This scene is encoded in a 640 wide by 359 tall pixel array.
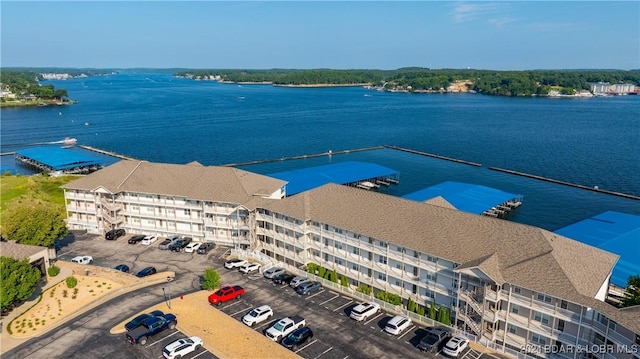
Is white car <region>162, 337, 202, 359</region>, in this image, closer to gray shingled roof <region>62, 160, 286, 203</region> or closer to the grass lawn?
gray shingled roof <region>62, 160, 286, 203</region>

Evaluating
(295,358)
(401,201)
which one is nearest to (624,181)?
(401,201)

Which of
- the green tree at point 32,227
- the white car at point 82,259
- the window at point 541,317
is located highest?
the green tree at point 32,227

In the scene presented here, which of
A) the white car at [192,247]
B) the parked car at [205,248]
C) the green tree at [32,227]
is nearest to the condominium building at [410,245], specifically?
the parked car at [205,248]

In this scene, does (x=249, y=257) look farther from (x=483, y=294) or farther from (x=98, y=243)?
(x=483, y=294)

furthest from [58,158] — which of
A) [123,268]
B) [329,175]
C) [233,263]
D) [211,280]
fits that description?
[211,280]

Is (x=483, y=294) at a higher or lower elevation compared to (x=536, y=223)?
higher

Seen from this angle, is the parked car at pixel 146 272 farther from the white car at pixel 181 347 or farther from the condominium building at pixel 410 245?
the white car at pixel 181 347

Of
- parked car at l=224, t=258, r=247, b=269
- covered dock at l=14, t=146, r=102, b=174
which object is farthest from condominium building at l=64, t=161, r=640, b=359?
covered dock at l=14, t=146, r=102, b=174
